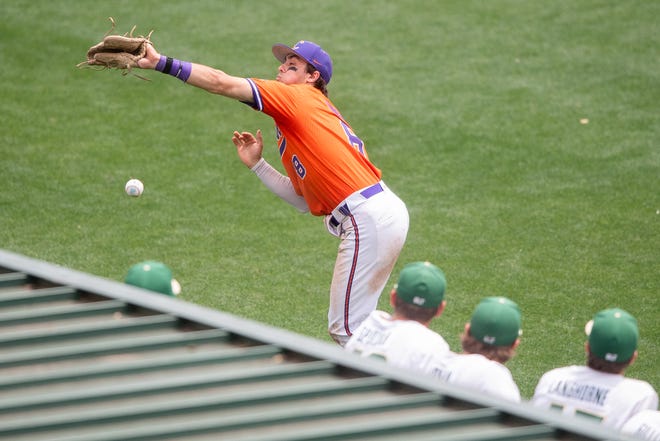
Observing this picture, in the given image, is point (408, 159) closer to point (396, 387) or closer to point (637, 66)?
point (637, 66)

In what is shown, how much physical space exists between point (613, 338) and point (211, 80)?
2.85 m

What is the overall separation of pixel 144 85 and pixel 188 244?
144 inches

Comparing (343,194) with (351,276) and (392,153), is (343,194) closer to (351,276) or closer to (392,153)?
(351,276)

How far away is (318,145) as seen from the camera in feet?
21.7

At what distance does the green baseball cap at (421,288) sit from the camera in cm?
490

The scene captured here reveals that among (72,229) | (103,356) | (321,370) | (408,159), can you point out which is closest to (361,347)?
(321,370)

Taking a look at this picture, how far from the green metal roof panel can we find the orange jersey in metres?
2.72

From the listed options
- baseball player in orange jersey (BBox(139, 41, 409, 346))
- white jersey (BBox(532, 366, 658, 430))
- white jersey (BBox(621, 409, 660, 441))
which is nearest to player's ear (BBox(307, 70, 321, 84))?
baseball player in orange jersey (BBox(139, 41, 409, 346))

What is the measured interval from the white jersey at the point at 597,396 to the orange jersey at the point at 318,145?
233 centimetres

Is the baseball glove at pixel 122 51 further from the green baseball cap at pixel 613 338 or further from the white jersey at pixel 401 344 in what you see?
the green baseball cap at pixel 613 338

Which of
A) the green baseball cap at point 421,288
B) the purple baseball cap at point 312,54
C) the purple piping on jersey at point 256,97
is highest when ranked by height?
the purple baseball cap at point 312,54

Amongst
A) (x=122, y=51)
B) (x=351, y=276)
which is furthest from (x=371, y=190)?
(x=122, y=51)

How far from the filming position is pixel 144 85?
12047 millimetres

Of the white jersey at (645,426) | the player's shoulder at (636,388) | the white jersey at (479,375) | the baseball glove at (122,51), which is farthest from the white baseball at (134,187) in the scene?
the white jersey at (645,426)
